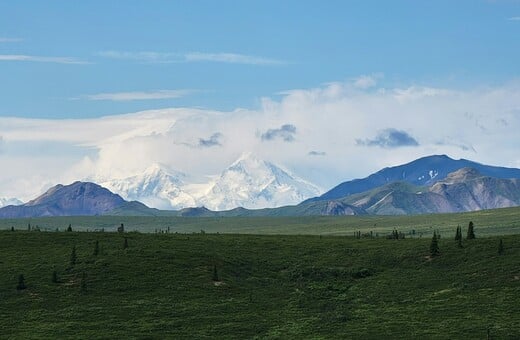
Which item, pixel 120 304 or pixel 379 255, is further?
pixel 379 255

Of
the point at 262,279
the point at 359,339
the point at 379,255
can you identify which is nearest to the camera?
the point at 359,339

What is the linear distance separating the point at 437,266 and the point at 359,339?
31353 mm

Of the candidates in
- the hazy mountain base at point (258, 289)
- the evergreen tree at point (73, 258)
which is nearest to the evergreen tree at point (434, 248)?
the hazy mountain base at point (258, 289)

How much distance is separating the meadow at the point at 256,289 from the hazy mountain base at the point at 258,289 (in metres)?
0.14

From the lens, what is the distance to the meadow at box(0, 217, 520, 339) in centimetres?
8919

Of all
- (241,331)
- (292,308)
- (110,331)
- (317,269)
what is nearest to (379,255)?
(317,269)

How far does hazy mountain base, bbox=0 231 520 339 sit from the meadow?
142 mm

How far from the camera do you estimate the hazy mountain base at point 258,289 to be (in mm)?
89250

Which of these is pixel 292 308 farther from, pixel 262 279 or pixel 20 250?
pixel 20 250

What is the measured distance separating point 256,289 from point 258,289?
266mm

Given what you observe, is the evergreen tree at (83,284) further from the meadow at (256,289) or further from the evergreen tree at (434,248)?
the evergreen tree at (434,248)

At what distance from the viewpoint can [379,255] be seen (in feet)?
403

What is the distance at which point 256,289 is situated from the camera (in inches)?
4259

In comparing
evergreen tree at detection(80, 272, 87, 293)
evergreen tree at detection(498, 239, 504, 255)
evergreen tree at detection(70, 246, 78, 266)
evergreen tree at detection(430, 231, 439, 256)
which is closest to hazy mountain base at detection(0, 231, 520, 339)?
evergreen tree at detection(80, 272, 87, 293)
